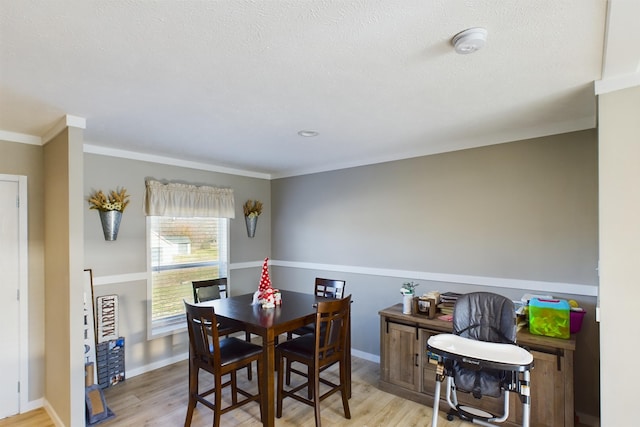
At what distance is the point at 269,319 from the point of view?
8.82 ft

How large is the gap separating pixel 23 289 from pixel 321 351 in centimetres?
259

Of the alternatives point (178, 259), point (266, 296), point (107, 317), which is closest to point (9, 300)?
point (107, 317)

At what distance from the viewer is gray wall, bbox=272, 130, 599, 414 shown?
9.25 feet

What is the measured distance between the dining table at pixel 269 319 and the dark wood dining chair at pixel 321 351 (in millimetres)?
151

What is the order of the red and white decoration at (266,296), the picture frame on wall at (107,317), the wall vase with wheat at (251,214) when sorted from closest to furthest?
1. the red and white decoration at (266,296)
2. the picture frame on wall at (107,317)
3. the wall vase with wheat at (251,214)

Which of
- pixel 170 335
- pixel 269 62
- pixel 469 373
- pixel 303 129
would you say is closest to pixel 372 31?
pixel 269 62

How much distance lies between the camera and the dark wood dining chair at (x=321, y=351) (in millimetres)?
2602

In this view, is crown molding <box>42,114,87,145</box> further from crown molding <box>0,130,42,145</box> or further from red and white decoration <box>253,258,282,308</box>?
red and white decoration <box>253,258,282,308</box>

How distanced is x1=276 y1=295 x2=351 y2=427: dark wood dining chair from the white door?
87.3 inches

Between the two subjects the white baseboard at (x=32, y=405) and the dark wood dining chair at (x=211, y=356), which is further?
the white baseboard at (x=32, y=405)

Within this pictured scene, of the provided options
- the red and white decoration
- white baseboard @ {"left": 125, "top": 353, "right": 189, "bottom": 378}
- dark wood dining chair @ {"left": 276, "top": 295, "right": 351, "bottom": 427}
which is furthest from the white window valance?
dark wood dining chair @ {"left": 276, "top": 295, "right": 351, "bottom": 427}

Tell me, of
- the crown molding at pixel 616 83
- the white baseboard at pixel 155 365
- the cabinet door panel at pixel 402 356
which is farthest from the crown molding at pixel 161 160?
the crown molding at pixel 616 83

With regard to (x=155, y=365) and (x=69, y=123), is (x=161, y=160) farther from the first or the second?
(x=155, y=365)

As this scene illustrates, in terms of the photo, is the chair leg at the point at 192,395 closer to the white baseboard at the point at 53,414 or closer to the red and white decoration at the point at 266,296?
the red and white decoration at the point at 266,296
